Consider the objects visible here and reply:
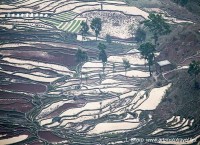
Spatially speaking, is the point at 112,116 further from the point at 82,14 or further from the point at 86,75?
the point at 82,14

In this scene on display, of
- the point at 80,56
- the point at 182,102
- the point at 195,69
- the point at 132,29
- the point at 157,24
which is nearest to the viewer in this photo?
the point at 182,102

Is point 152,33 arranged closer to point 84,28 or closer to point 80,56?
point 84,28

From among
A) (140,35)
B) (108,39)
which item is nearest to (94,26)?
(108,39)

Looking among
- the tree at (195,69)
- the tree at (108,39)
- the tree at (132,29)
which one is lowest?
the tree at (195,69)

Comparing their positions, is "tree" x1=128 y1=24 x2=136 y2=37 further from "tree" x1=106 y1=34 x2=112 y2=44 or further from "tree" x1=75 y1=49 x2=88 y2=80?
"tree" x1=75 y1=49 x2=88 y2=80

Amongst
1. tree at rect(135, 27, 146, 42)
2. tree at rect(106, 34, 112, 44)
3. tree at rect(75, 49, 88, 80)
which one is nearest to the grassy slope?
tree at rect(75, 49, 88, 80)

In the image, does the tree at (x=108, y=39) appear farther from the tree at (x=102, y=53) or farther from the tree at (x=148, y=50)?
the tree at (x=148, y=50)

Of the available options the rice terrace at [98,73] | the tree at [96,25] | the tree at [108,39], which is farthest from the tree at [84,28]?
the tree at [108,39]

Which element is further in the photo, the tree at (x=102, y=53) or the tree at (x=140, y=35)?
the tree at (x=140, y=35)
